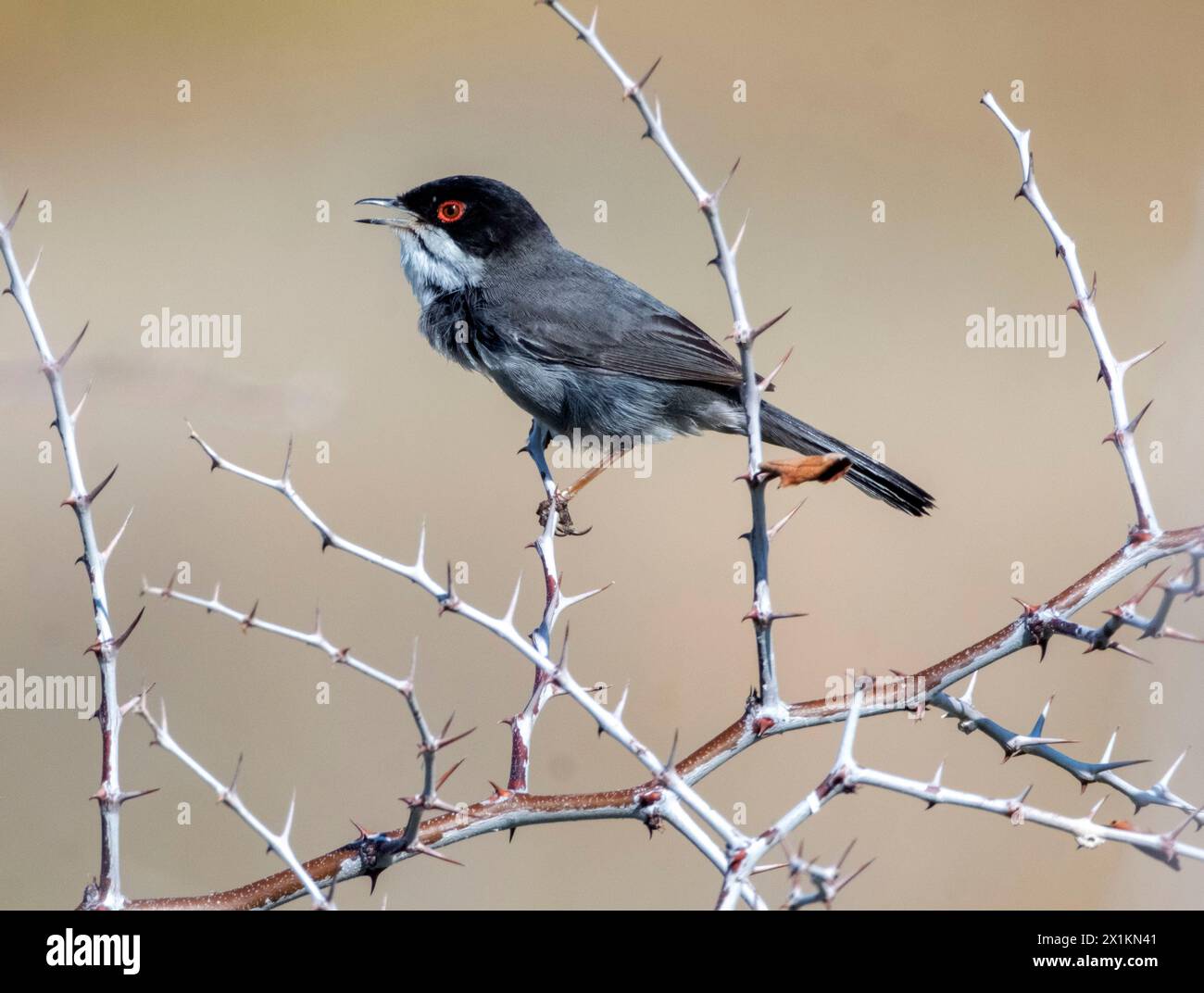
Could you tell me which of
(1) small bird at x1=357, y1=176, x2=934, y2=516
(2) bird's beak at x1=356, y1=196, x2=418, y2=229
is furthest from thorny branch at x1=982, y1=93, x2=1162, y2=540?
(2) bird's beak at x1=356, y1=196, x2=418, y2=229

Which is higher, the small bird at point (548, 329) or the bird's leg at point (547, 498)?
the small bird at point (548, 329)

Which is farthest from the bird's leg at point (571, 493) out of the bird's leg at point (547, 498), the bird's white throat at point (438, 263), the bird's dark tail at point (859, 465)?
the bird's white throat at point (438, 263)

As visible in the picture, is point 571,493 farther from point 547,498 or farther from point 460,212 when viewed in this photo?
point 460,212

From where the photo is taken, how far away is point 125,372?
4.55 metres

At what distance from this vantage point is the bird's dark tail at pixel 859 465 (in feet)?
15.8

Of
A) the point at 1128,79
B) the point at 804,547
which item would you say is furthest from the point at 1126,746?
the point at 1128,79

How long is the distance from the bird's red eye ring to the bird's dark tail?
1791 mm

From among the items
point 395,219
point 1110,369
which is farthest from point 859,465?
point 395,219

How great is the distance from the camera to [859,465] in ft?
15.9

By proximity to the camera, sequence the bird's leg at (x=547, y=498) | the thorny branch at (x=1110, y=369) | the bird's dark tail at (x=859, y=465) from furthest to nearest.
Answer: the bird's dark tail at (x=859, y=465) → the bird's leg at (x=547, y=498) → the thorny branch at (x=1110, y=369)

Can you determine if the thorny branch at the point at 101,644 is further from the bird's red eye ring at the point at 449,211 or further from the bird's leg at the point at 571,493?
the bird's red eye ring at the point at 449,211

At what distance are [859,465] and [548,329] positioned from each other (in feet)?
5.34

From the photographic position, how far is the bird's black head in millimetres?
5984

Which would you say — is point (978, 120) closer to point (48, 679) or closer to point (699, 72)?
point (699, 72)
